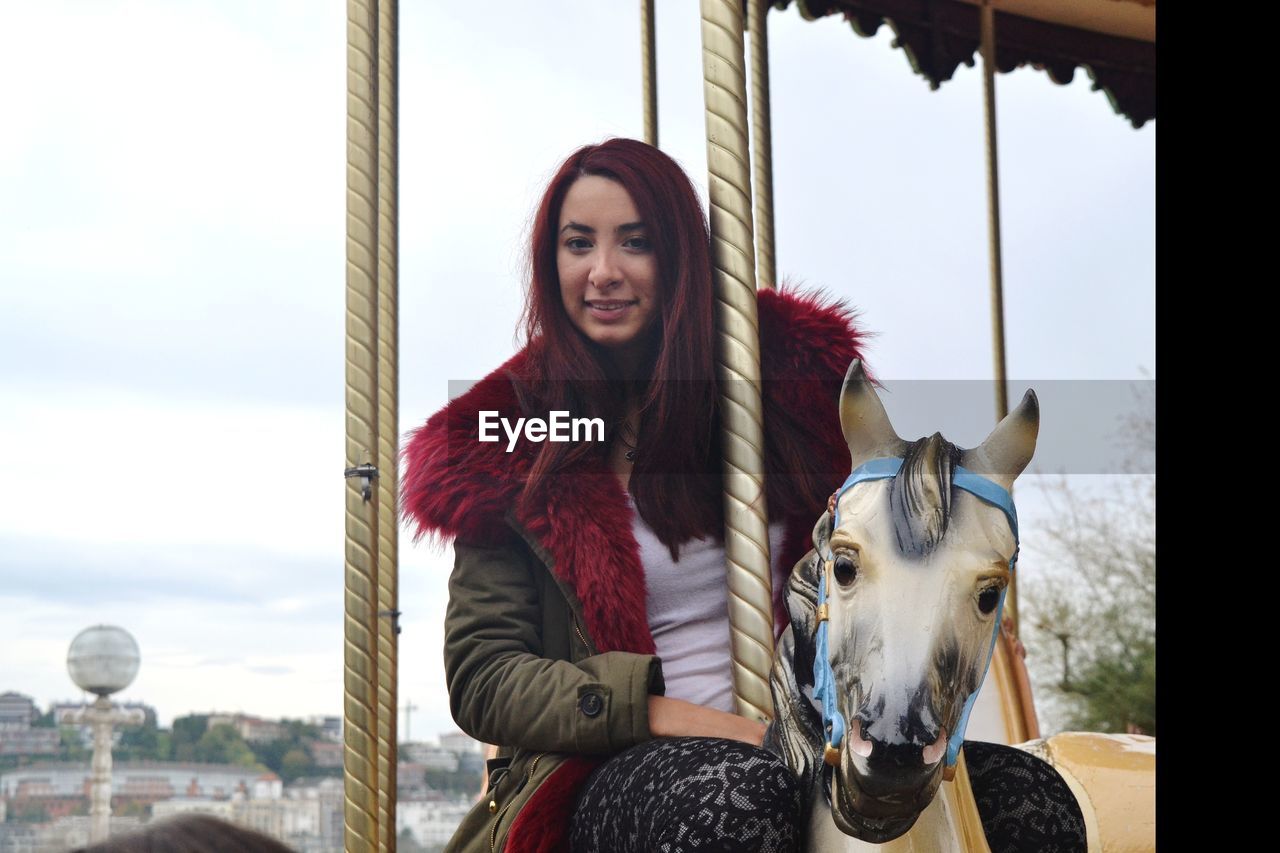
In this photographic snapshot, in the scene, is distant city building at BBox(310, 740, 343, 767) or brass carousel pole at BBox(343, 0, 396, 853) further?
distant city building at BBox(310, 740, 343, 767)

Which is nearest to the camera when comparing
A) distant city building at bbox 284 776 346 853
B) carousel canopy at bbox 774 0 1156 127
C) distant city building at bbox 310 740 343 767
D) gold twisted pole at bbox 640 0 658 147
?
gold twisted pole at bbox 640 0 658 147

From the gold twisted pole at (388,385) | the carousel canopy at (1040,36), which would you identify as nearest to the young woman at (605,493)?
the gold twisted pole at (388,385)

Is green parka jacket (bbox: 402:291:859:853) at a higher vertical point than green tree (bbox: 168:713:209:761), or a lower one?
higher

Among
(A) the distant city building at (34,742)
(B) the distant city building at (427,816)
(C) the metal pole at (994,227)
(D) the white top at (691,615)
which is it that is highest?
(C) the metal pole at (994,227)

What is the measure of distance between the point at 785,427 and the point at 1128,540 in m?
2.14

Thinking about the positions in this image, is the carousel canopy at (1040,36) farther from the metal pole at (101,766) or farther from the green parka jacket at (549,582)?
the metal pole at (101,766)

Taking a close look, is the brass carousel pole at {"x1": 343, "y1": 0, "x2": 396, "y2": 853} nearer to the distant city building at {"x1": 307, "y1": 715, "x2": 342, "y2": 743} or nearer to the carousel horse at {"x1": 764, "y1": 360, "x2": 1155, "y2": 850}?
the carousel horse at {"x1": 764, "y1": 360, "x2": 1155, "y2": 850}

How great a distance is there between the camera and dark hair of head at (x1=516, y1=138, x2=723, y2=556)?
144 cm

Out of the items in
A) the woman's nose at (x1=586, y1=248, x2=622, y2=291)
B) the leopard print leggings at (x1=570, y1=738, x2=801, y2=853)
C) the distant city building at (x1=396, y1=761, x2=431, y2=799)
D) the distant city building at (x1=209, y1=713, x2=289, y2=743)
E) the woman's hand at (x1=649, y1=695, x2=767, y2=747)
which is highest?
the woman's nose at (x1=586, y1=248, x2=622, y2=291)

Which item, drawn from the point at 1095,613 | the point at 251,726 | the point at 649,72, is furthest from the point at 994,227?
the point at 251,726

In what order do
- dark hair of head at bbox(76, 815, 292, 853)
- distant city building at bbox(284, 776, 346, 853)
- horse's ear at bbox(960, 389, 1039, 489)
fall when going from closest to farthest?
dark hair of head at bbox(76, 815, 292, 853) → horse's ear at bbox(960, 389, 1039, 489) → distant city building at bbox(284, 776, 346, 853)

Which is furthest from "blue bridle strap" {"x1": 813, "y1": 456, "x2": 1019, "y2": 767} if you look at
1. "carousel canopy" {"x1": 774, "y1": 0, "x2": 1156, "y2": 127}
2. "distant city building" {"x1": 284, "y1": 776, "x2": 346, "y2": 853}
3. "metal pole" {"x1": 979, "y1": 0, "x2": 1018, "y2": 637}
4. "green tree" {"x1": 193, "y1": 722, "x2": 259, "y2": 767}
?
"green tree" {"x1": 193, "y1": 722, "x2": 259, "y2": 767}

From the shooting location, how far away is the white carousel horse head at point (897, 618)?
0.99 metres
